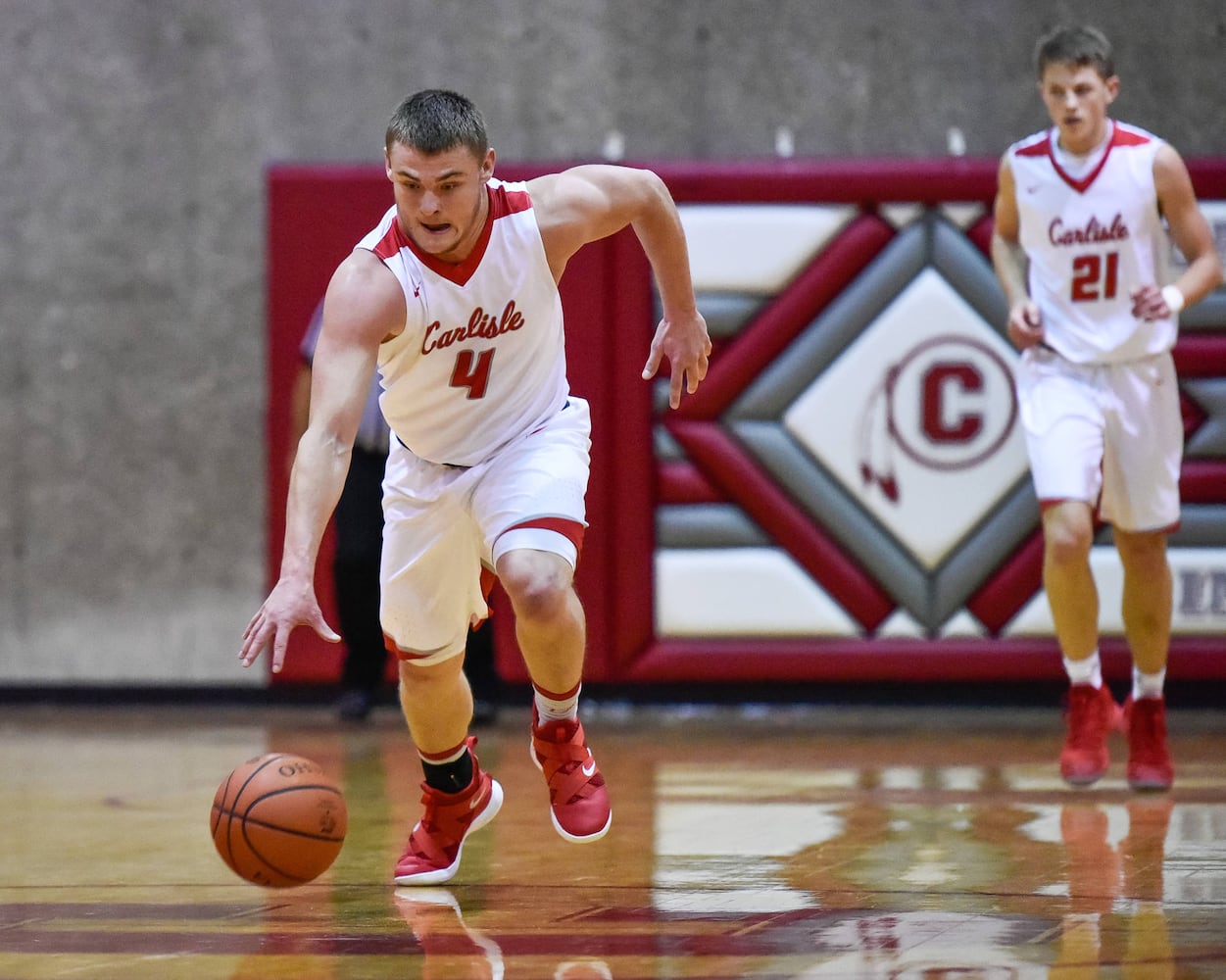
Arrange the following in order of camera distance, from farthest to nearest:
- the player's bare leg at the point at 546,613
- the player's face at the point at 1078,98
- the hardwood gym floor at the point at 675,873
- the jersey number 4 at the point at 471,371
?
the player's face at the point at 1078,98 → the jersey number 4 at the point at 471,371 → the player's bare leg at the point at 546,613 → the hardwood gym floor at the point at 675,873

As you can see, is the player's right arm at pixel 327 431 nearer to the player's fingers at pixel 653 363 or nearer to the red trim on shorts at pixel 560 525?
the red trim on shorts at pixel 560 525

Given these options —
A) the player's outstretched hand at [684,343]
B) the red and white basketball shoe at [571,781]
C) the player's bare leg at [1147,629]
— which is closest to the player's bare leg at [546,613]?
the red and white basketball shoe at [571,781]

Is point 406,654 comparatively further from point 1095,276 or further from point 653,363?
point 1095,276

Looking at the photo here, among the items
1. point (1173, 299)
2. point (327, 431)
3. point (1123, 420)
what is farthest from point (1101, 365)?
point (327, 431)

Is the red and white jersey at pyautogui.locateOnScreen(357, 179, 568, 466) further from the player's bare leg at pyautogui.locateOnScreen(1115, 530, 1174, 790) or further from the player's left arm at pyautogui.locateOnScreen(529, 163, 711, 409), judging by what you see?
the player's bare leg at pyautogui.locateOnScreen(1115, 530, 1174, 790)

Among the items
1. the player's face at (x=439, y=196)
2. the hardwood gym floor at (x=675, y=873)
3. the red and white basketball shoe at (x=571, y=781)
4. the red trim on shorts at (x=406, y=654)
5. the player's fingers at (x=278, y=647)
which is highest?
the player's face at (x=439, y=196)

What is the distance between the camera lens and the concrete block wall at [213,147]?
25.9 ft

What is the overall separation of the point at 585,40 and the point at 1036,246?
297 centimetres

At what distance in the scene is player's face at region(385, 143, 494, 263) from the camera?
3.66m

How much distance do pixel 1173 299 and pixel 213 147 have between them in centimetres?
444

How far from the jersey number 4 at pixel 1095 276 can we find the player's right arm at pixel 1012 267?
0.45ft

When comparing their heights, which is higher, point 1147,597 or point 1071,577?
point 1071,577

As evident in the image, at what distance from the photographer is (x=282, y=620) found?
309 centimetres

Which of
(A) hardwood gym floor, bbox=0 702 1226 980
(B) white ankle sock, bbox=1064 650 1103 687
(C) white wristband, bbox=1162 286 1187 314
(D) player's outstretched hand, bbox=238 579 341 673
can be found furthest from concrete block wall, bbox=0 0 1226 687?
(D) player's outstretched hand, bbox=238 579 341 673
